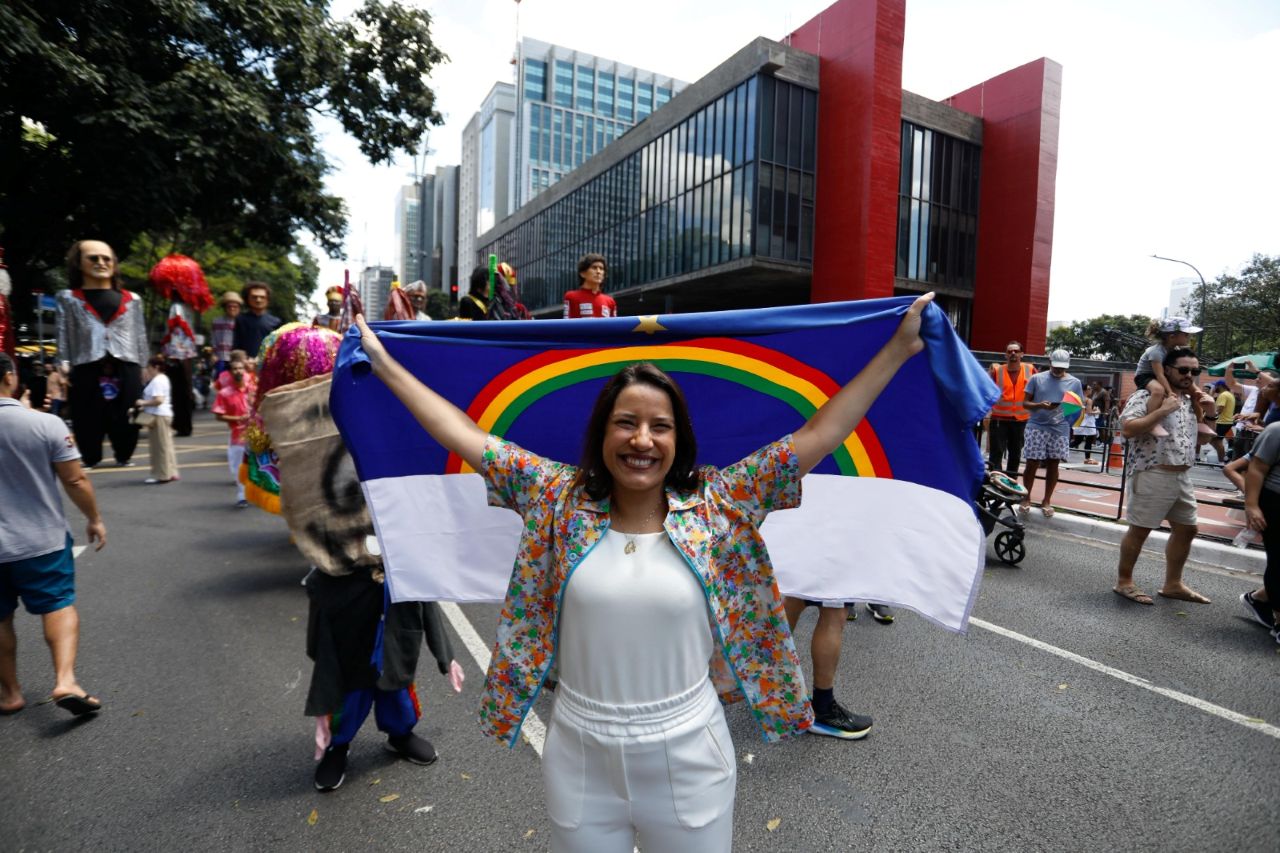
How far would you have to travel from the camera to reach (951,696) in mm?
3879

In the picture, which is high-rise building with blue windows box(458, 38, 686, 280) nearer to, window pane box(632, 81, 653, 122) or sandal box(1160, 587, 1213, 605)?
window pane box(632, 81, 653, 122)

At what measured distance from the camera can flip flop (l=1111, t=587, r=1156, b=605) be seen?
5.52m

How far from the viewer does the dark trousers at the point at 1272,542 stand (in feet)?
15.9

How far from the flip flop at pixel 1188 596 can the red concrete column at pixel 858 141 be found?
20.4 m

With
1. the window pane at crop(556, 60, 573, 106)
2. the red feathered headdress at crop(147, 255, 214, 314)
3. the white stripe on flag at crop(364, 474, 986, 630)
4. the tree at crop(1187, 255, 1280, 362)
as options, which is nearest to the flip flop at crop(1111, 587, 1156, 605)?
the white stripe on flag at crop(364, 474, 986, 630)

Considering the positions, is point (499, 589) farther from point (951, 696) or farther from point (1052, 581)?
point (1052, 581)

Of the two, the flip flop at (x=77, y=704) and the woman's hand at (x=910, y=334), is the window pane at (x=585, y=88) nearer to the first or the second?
the flip flop at (x=77, y=704)

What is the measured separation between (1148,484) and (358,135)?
16.5 m

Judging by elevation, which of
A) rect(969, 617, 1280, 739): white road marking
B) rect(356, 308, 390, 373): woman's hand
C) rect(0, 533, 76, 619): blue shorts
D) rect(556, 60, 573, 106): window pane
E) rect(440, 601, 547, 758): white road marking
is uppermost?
rect(556, 60, 573, 106): window pane

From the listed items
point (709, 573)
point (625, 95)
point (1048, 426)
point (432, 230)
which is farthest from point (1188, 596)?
point (432, 230)

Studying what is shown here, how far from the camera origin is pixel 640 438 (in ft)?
5.42

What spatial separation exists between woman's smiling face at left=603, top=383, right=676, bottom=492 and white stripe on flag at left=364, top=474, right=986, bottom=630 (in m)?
0.98

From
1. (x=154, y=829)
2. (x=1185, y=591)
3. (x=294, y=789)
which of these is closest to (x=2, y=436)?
(x=154, y=829)

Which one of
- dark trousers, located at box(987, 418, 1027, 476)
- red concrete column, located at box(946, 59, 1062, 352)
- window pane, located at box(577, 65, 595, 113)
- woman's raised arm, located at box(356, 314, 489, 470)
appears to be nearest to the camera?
woman's raised arm, located at box(356, 314, 489, 470)
